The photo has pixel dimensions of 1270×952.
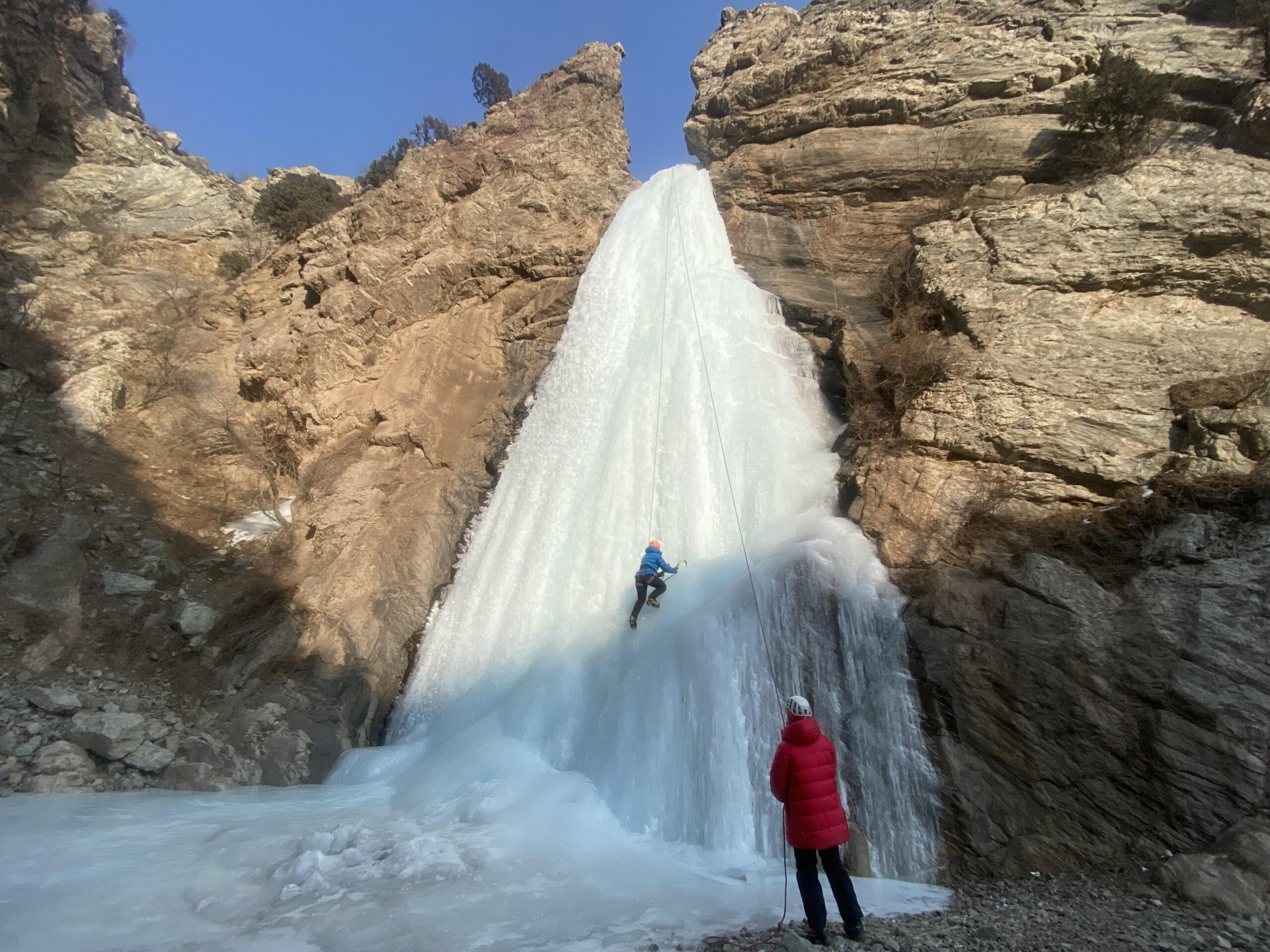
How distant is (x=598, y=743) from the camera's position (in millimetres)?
7211

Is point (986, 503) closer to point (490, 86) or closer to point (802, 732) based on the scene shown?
point (802, 732)

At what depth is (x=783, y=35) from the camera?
1739 cm

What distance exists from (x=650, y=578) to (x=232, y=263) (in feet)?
56.8

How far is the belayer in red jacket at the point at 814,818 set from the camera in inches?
143

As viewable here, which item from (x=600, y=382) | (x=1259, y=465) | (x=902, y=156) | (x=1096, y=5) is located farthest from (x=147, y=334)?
(x=1096, y=5)

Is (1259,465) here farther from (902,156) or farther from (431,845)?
(902,156)

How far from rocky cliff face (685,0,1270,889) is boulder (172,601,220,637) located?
983 cm

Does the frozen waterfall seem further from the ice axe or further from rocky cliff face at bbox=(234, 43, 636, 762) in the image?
rocky cliff face at bbox=(234, 43, 636, 762)

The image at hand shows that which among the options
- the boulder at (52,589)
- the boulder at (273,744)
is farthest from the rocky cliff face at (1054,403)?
the boulder at (52,589)

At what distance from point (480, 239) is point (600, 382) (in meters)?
6.10

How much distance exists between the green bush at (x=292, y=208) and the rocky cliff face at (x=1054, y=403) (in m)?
13.7

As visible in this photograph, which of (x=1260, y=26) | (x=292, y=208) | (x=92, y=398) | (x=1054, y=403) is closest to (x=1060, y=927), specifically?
(x=1054, y=403)

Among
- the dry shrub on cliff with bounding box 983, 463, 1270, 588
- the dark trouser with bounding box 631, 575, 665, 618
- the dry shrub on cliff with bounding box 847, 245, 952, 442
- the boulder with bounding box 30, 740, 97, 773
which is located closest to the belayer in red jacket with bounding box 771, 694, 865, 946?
the dry shrub on cliff with bounding box 983, 463, 1270, 588

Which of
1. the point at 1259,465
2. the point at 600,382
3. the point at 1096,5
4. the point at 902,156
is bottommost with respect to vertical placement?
the point at 1259,465
